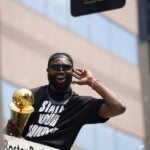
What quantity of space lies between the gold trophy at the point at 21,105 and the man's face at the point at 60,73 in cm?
31

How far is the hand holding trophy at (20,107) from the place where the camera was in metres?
6.70

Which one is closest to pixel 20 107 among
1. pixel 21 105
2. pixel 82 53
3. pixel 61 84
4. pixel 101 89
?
pixel 21 105

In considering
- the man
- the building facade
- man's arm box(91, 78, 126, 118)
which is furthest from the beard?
the building facade

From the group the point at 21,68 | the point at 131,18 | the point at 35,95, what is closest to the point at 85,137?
the point at 21,68

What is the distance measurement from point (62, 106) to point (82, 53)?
2539 cm

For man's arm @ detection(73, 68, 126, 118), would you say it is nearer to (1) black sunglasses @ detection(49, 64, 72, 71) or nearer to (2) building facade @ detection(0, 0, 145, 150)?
(1) black sunglasses @ detection(49, 64, 72, 71)

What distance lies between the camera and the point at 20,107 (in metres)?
6.72

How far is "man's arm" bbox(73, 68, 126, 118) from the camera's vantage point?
703cm

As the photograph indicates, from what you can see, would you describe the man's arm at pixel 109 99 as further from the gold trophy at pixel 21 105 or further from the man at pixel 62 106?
the gold trophy at pixel 21 105

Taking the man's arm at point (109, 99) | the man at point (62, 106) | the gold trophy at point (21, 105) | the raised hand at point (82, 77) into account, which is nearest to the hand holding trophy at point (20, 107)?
the gold trophy at point (21, 105)

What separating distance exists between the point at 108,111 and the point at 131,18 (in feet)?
95.3

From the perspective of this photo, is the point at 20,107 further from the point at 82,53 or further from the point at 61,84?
the point at 82,53

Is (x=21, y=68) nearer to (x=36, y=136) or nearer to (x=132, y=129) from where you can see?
(x=132, y=129)

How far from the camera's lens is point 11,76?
2767 centimetres
